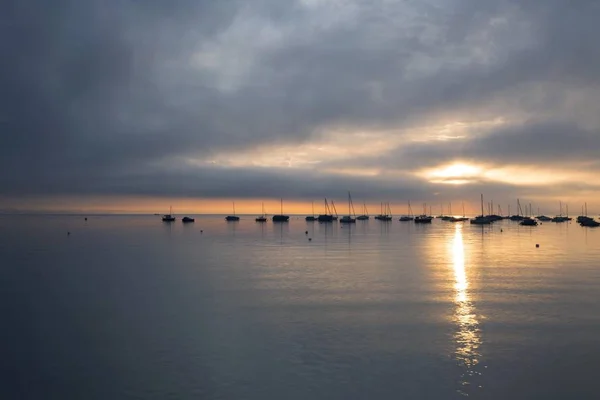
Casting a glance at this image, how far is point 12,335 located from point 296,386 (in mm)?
14269

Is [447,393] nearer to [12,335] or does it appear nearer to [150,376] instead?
[150,376]

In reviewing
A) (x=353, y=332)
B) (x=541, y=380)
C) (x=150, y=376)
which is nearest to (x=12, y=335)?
(x=150, y=376)

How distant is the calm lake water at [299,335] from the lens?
14.9 m

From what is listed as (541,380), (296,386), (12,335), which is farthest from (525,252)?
(12,335)

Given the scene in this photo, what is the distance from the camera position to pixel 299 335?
20.4 m

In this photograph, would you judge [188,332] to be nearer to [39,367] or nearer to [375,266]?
[39,367]

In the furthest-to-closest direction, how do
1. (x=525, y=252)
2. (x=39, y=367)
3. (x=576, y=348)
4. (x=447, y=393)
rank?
(x=525, y=252)
(x=576, y=348)
(x=39, y=367)
(x=447, y=393)

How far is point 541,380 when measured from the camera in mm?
15242

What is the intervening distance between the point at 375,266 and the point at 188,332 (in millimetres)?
27021

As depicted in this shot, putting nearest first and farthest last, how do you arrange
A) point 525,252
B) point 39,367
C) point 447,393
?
point 447,393, point 39,367, point 525,252

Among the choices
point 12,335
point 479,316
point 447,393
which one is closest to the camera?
point 447,393

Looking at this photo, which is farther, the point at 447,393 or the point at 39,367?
the point at 39,367

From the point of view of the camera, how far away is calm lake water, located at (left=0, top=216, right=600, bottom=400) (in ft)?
48.8

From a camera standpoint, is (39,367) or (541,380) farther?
(39,367)
